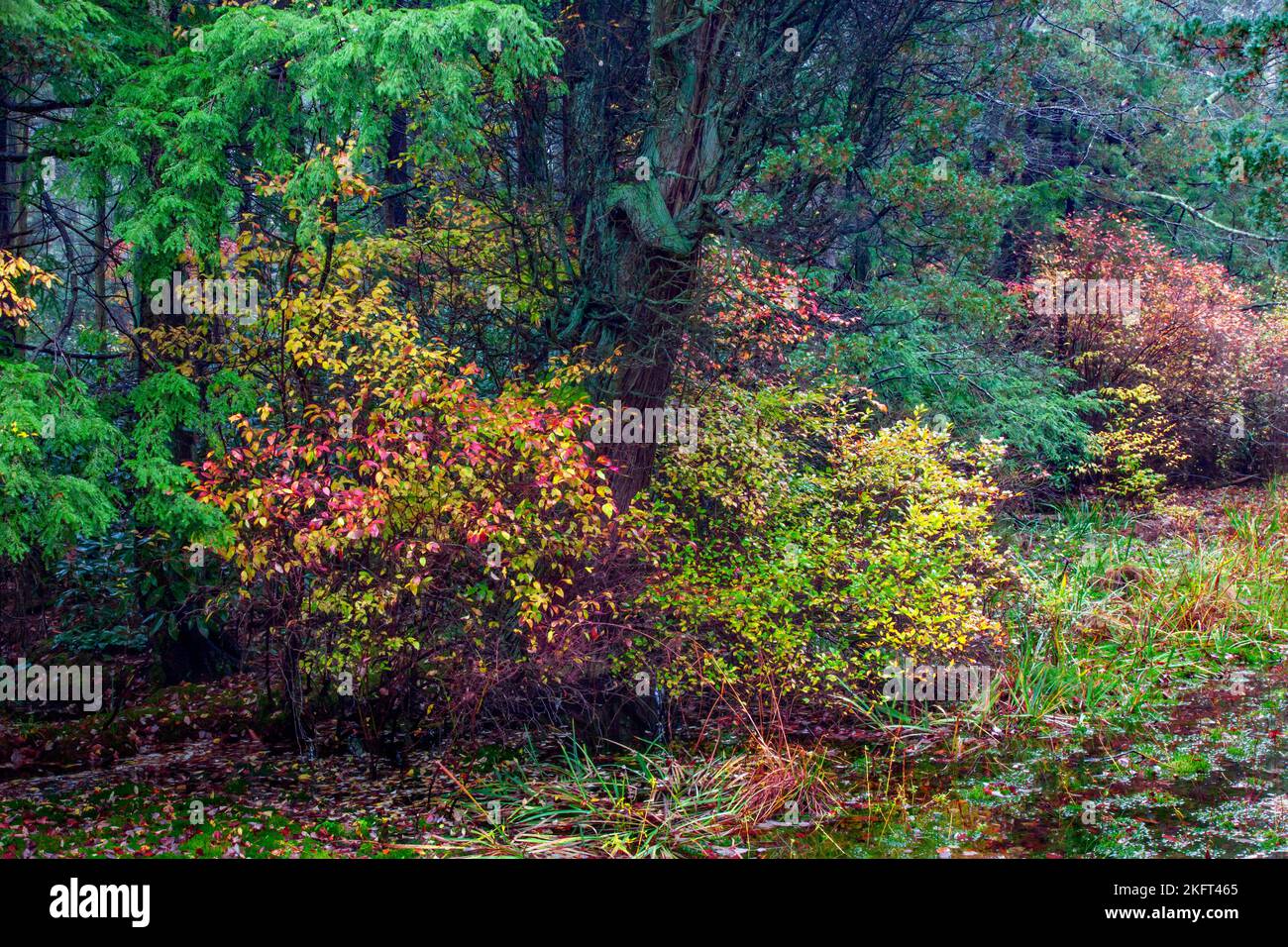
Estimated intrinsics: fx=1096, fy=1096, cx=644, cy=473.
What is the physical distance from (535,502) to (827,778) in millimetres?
2681

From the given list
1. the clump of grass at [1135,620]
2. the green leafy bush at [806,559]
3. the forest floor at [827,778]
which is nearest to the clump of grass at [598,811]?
the forest floor at [827,778]

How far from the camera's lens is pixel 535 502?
23.4 feet

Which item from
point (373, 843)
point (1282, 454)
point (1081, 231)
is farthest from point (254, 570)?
point (1282, 454)

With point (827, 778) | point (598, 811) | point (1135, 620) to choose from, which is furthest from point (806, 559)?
point (1135, 620)

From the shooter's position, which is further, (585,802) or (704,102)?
(704,102)

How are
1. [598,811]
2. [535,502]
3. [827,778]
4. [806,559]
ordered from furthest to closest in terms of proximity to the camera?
[806,559]
[827,778]
[535,502]
[598,811]

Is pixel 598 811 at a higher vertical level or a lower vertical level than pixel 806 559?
lower

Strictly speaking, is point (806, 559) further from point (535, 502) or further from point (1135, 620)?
point (1135, 620)

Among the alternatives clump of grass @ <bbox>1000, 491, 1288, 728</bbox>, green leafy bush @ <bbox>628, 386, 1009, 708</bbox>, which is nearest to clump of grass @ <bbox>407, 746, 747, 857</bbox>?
green leafy bush @ <bbox>628, 386, 1009, 708</bbox>

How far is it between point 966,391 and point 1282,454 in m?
7.11

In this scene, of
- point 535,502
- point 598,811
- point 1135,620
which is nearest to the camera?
point 598,811

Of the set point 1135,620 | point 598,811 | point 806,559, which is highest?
point 806,559

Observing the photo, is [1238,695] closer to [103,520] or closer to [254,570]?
[254,570]
